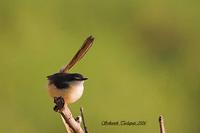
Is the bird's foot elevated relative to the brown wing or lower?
lower

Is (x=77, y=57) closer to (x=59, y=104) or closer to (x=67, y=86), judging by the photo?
(x=67, y=86)

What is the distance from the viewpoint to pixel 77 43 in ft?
16.1

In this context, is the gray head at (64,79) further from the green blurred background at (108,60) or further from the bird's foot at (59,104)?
the green blurred background at (108,60)

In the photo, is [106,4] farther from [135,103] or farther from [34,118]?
[34,118]

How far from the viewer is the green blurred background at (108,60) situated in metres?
4.48

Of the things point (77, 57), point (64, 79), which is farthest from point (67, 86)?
point (77, 57)

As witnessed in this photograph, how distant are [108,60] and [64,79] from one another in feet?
10.7

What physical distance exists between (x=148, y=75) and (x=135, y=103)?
582 mm

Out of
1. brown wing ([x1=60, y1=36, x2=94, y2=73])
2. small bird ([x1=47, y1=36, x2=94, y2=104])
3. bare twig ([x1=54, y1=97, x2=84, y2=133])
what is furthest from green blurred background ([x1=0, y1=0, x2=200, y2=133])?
bare twig ([x1=54, y1=97, x2=84, y2=133])

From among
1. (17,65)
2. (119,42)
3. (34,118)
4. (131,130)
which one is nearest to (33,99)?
(34,118)

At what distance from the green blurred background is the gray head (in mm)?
2426

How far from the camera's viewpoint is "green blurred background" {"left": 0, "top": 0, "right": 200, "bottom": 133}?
4.48m

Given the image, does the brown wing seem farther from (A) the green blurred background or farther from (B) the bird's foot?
(A) the green blurred background

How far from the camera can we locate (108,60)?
16.4 feet
